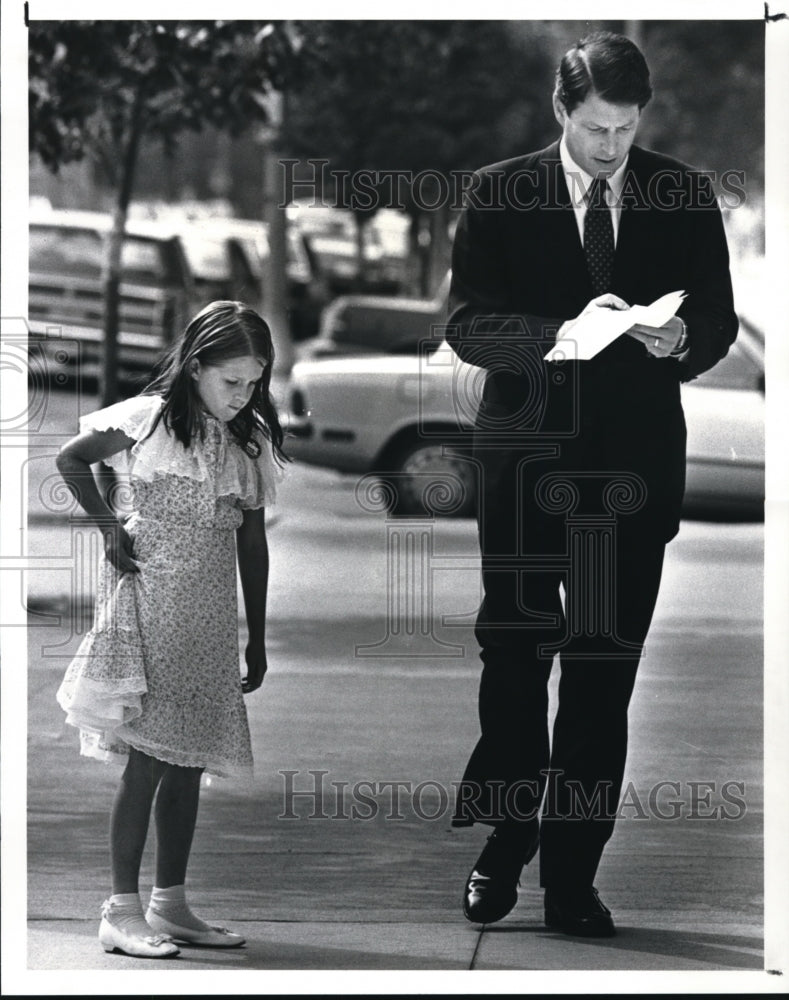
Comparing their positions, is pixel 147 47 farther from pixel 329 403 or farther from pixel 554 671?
pixel 554 671

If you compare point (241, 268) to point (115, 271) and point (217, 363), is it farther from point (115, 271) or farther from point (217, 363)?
point (217, 363)

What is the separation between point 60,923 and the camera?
4426 millimetres

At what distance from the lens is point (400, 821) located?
5.41 m

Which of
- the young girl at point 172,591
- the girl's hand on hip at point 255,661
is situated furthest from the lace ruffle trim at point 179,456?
the girl's hand on hip at point 255,661

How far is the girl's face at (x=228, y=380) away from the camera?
4.14 meters

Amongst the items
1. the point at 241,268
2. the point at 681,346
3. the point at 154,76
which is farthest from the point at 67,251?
the point at 681,346

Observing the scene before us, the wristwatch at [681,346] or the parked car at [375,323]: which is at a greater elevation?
the parked car at [375,323]

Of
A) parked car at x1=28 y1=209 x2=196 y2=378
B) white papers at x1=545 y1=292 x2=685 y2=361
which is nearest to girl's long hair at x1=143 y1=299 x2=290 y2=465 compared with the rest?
white papers at x1=545 y1=292 x2=685 y2=361

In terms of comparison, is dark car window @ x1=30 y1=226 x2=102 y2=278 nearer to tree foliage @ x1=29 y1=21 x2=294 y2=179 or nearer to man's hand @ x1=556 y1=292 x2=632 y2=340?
tree foliage @ x1=29 y1=21 x2=294 y2=179

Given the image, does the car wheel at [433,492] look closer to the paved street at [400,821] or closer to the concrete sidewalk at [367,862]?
the paved street at [400,821]

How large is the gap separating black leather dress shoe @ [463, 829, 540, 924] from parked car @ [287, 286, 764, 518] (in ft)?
2.63

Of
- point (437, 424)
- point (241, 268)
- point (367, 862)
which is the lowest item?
point (367, 862)

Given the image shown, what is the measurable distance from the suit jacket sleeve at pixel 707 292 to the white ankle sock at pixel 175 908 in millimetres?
1591

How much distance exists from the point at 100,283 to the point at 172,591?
9.35m
